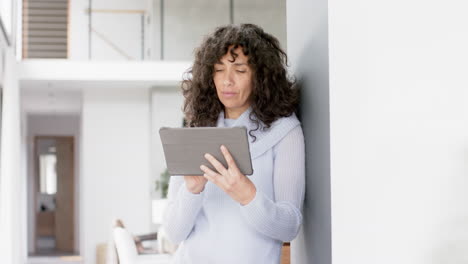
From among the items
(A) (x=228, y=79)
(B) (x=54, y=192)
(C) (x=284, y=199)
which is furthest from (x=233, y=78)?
(B) (x=54, y=192)

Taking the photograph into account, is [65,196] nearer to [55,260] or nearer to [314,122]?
[55,260]

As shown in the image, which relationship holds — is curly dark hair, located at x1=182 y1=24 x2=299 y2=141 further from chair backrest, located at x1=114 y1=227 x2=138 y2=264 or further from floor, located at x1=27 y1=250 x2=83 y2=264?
floor, located at x1=27 y1=250 x2=83 y2=264

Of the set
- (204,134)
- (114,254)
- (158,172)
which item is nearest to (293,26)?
(204,134)

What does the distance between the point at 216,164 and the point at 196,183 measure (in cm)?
16

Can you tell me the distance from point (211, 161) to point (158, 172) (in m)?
8.76

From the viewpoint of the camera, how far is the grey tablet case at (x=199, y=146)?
55.9 inches

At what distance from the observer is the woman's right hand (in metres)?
1.58

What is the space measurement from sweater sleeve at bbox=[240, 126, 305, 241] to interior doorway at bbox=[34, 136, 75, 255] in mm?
13412

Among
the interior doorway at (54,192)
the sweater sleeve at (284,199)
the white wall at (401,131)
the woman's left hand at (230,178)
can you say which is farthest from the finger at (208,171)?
the interior doorway at (54,192)

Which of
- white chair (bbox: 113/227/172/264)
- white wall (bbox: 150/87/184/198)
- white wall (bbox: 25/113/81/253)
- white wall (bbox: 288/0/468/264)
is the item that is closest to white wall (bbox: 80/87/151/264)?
white wall (bbox: 150/87/184/198)

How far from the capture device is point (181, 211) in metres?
1.64

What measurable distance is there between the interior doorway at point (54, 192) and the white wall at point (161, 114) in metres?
5.02

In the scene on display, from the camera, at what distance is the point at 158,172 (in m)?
10.1

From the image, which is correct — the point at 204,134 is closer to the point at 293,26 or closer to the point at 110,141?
the point at 293,26
